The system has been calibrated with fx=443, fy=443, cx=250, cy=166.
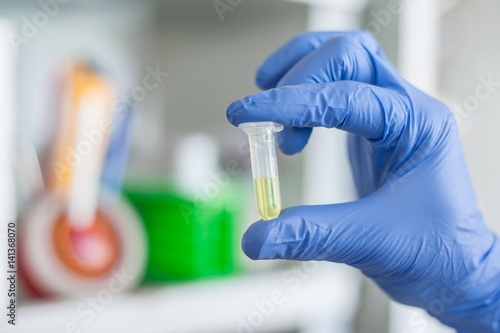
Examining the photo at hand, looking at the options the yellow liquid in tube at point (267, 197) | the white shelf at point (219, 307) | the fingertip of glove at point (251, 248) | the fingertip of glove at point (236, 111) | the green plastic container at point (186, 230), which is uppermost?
the fingertip of glove at point (236, 111)

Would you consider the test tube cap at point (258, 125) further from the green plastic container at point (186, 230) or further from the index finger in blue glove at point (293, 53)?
the green plastic container at point (186, 230)

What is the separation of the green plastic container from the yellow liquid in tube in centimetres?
57

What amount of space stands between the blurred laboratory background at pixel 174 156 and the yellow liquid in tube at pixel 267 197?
56 cm

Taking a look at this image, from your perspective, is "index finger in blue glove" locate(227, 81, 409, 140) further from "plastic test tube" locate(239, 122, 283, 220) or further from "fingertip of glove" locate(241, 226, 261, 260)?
"fingertip of glove" locate(241, 226, 261, 260)

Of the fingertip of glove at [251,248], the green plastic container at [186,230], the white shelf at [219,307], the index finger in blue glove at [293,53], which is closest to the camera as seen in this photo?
the fingertip of glove at [251,248]

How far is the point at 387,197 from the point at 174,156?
0.70m

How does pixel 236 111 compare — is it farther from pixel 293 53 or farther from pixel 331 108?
pixel 293 53

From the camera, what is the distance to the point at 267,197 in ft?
1.74

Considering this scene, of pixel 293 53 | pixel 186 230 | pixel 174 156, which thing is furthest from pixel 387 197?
pixel 174 156

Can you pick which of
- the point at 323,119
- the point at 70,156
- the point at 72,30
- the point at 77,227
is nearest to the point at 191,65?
the point at 72,30

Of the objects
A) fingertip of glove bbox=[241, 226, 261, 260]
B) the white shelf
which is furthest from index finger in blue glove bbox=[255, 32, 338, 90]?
the white shelf

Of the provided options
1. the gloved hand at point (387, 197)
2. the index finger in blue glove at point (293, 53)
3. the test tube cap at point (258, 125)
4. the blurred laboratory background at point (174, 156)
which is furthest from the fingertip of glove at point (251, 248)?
the blurred laboratory background at point (174, 156)

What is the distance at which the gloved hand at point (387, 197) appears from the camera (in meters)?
0.53

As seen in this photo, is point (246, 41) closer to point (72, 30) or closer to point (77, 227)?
point (72, 30)
